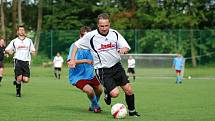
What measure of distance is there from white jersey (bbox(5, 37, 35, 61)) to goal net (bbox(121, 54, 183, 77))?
2556 centimetres

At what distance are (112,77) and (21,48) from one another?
6040 millimetres

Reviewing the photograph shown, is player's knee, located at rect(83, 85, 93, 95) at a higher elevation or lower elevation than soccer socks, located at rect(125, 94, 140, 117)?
higher

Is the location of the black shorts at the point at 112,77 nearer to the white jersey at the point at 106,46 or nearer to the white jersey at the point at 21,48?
the white jersey at the point at 106,46

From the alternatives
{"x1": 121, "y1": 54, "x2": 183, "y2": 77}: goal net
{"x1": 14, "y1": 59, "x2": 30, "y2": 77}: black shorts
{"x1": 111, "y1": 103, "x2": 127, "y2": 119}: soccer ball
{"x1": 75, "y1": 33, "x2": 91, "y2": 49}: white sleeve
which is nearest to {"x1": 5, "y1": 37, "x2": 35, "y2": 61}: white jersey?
{"x1": 14, "y1": 59, "x2": 30, "y2": 77}: black shorts

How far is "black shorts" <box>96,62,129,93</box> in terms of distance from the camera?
1158 centimetres

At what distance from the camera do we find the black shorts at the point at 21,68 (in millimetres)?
17156

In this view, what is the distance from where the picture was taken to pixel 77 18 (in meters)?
65.4

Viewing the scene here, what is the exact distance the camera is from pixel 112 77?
11648 mm

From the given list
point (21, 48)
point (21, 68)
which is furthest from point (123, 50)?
point (21, 68)

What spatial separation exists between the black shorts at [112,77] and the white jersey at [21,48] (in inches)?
228

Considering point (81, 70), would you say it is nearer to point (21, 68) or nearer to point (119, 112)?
point (119, 112)

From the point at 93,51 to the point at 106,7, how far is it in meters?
49.0

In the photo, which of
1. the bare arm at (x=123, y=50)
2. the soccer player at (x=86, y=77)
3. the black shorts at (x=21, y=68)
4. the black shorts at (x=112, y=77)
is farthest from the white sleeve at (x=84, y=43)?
the black shorts at (x=21, y=68)

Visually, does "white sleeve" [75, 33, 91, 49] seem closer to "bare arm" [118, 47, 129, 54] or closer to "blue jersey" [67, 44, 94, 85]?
"bare arm" [118, 47, 129, 54]
